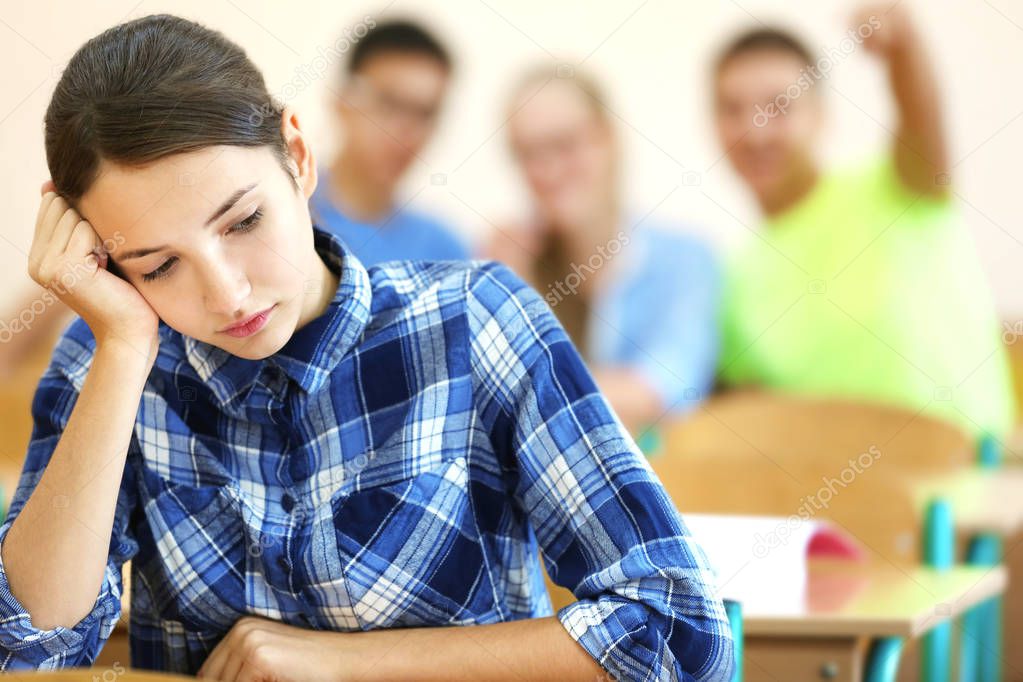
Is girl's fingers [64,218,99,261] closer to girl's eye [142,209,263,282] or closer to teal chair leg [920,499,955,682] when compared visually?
girl's eye [142,209,263,282]

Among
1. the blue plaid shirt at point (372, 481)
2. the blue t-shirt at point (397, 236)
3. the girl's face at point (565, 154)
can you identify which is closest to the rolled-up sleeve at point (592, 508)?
the blue plaid shirt at point (372, 481)

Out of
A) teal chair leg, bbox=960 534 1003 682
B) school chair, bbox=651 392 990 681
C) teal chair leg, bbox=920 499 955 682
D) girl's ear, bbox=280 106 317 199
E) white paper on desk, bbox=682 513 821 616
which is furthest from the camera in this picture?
teal chair leg, bbox=960 534 1003 682

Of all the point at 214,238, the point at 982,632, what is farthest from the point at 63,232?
the point at 982,632

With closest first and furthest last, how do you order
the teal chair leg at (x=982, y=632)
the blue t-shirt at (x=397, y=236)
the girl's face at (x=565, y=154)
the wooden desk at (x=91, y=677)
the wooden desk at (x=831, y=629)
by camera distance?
the wooden desk at (x=91, y=677) → the wooden desk at (x=831, y=629) → the teal chair leg at (x=982, y=632) → the blue t-shirt at (x=397, y=236) → the girl's face at (x=565, y=154)

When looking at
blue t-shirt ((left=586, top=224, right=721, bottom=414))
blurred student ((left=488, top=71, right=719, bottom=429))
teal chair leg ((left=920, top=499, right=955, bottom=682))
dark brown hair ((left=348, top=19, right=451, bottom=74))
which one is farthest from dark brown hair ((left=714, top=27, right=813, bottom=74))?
teal chair leg ((left=920, top=499, right=955, bottom=682))

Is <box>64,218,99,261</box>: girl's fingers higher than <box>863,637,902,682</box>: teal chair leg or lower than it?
higher

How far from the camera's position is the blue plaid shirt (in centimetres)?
102

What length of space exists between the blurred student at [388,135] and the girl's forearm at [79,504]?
7.66ft

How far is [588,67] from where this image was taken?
12.6ft

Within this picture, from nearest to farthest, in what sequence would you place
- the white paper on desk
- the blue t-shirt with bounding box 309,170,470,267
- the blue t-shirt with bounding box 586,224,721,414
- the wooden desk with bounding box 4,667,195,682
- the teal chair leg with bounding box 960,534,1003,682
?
the wooden desk with bounding box 4,667,195,682 < the white paper on desk < the teal chair leg with bounding box 960,534,1003,682 < the blue t-shirt with bounding box 309,170,470,267 < the blue t-shirt with bounding box 586,224,721,414

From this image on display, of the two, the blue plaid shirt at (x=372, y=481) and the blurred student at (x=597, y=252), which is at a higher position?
the blurred student at (x=597, y=252)

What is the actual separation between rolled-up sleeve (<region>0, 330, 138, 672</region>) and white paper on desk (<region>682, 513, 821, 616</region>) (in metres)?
0.66

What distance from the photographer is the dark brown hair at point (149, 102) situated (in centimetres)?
93

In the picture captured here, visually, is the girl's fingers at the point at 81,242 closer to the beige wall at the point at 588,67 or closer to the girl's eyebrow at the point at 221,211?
the girl's eyebrow at the point at 221,211
